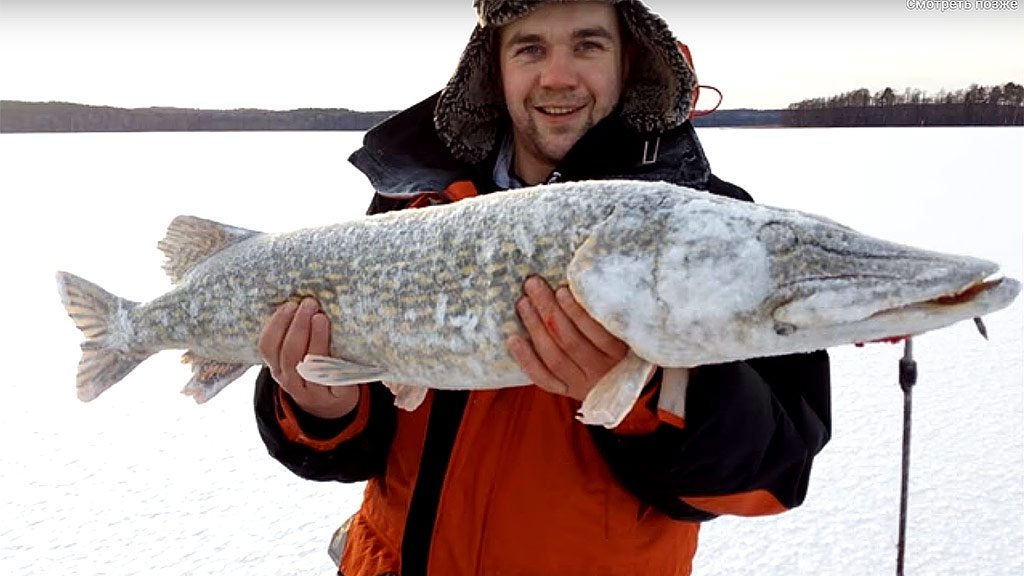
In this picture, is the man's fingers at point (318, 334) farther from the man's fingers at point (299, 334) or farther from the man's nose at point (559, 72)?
the man's nose at point (559, 72)

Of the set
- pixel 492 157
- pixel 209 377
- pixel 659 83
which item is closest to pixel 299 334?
pixel 209 377

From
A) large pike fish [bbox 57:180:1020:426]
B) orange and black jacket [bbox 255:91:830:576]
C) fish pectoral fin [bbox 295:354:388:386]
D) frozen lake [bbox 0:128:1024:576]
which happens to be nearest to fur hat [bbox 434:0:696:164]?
orange and black jacket [bbox 255:91:830:576]

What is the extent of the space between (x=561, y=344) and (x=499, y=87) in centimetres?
144

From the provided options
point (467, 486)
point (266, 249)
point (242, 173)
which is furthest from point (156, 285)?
point (242, 173)

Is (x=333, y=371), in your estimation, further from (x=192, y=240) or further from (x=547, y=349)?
(x=192, y=240)

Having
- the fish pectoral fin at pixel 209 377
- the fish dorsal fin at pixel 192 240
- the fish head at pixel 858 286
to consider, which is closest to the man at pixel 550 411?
the fish pectoral fin at pixel 209 377

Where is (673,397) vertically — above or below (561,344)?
below

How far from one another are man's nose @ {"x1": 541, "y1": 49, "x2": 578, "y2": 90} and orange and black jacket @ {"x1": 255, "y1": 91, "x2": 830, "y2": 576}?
0.17 m

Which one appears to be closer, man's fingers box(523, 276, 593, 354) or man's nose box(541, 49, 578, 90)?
man's fingers box(523, 276, 593, 354)

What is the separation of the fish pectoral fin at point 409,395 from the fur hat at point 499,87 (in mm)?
985

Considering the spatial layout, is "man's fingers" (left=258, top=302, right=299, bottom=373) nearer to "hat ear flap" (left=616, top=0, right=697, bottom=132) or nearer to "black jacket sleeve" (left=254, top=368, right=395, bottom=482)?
"black jacket sleeve" (left=254, top=368, right=395, bottom=482)

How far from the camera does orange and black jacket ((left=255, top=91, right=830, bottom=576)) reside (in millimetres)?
1826

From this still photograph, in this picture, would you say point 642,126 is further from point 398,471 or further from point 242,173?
point 242,173

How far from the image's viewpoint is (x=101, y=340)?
2.50 m
